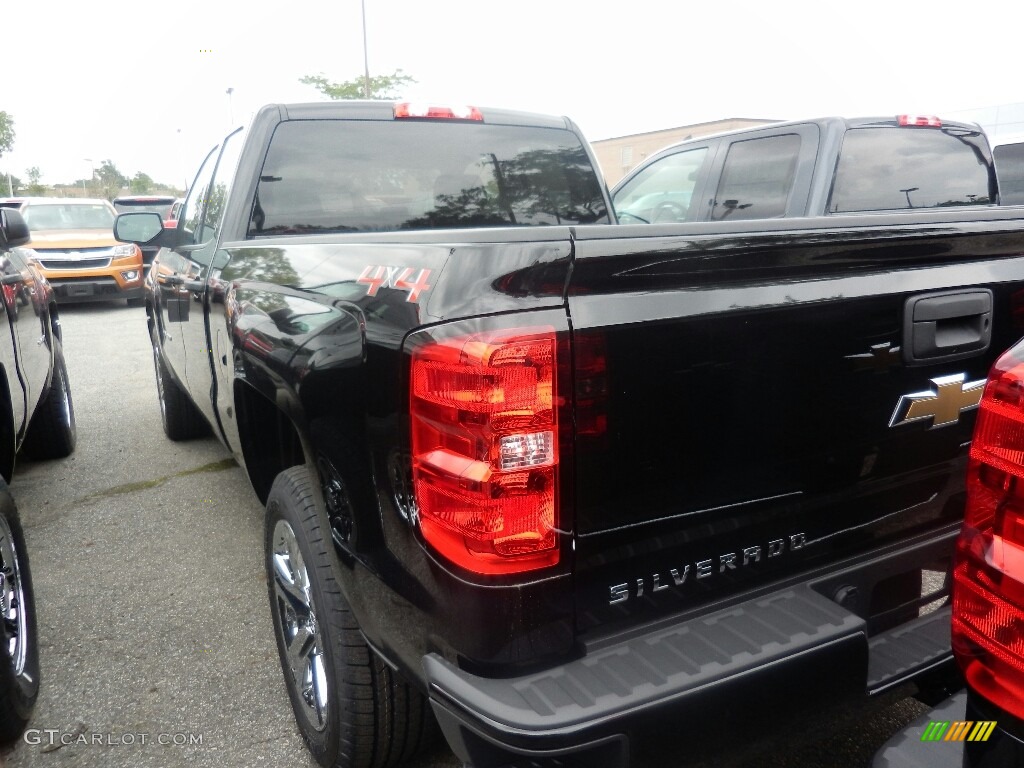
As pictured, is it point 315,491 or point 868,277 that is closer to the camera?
point 868,277

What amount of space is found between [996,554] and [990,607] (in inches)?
3.4

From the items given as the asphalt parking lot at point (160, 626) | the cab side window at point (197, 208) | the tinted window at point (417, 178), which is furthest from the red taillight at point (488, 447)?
the cab side window at point (197, 208)

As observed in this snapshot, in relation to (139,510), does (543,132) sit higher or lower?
higher

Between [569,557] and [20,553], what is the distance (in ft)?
6.81

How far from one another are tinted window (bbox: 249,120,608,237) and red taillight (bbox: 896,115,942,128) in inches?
109

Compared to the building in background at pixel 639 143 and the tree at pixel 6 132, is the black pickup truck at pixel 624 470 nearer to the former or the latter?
the building in background at pixel 639 143

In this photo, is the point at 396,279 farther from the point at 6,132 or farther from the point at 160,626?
the point at 6,132

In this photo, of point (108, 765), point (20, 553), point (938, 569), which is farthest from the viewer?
point (20, 553)

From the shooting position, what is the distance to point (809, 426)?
1.72 metres

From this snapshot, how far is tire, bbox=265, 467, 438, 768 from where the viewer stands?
6.28ft

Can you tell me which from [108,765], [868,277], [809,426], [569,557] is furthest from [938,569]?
[108,765]

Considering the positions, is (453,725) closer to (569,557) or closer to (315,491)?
(569,557)

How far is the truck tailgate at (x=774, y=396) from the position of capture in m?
1.50

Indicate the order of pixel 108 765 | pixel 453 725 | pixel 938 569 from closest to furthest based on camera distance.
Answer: pixel 453 725
pixel 938 569
pixel 108 765
